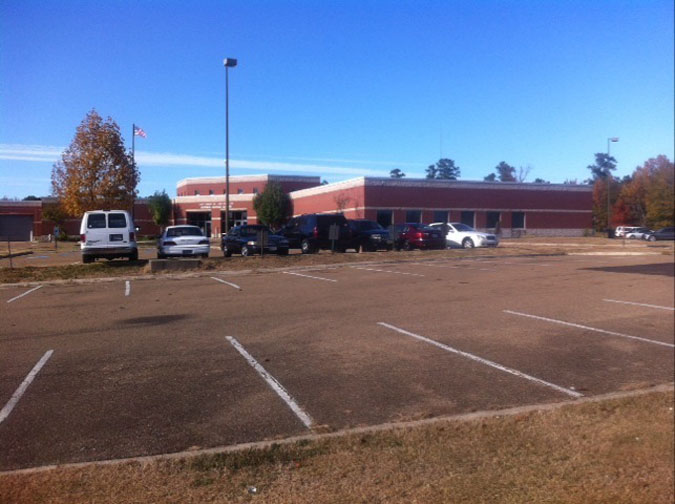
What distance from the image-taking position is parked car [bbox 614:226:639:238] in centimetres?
727

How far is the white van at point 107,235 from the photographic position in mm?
9453

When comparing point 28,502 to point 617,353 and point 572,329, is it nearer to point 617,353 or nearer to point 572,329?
point 617,353

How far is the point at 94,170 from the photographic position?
6504 millimetres

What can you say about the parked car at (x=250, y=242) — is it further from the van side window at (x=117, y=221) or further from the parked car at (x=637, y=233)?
the parked car at (x=637, y=233)

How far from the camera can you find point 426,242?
25.4 meters

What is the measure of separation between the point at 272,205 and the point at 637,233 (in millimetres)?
44097

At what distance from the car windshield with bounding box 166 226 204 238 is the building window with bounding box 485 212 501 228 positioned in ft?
67.5

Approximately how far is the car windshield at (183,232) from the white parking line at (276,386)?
1254 cm

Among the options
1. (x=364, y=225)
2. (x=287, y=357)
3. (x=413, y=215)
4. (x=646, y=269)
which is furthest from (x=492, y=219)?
(x=287, y=357)

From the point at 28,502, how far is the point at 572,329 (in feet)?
23.2

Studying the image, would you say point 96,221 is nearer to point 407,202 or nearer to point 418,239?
point 418,239

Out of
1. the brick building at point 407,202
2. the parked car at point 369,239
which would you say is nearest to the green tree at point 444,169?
the brick building at point 407,202

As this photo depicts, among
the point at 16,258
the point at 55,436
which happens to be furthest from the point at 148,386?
the point at 16,258

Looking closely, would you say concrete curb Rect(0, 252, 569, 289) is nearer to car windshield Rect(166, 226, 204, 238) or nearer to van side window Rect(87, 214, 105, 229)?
van side window Rect(87, 214, 105, 229)
